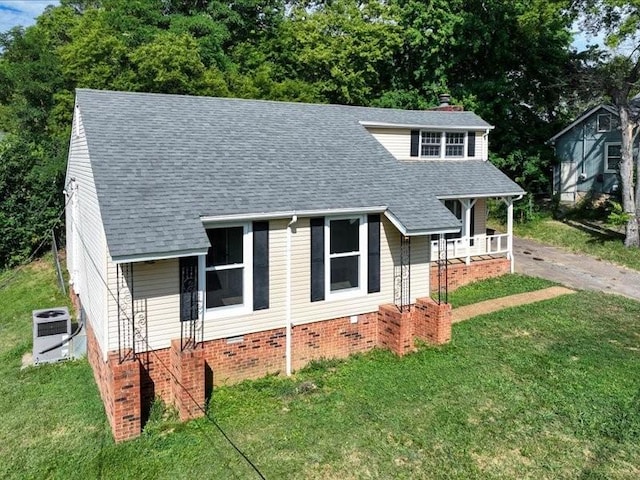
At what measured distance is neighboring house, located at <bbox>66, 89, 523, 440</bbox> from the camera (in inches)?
326

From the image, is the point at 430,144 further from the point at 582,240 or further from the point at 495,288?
the point at 582,240

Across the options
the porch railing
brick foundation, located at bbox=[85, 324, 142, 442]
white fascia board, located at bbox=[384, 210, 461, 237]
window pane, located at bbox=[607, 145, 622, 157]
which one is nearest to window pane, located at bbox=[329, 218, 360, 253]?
white fascia board, located at bbox=[384, 210, 461, 237]

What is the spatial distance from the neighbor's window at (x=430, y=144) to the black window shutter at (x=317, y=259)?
9114 mm

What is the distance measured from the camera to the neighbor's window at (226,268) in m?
9.19

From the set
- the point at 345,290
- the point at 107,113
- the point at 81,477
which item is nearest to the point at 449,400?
the point at 345,290

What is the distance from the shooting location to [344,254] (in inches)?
410

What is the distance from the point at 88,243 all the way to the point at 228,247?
139 inches

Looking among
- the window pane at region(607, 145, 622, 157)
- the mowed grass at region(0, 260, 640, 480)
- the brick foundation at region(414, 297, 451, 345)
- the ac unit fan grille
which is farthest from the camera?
the window pane at region(607, 145, 622, 157)

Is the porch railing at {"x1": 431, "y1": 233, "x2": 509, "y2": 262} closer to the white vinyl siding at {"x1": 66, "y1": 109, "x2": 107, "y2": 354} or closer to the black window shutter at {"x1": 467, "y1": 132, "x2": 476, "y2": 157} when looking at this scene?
the black window shutter at {"x1": 467, "y1": 132, "x2": 476, "y2": 157}

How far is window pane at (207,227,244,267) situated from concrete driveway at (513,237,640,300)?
1166cm

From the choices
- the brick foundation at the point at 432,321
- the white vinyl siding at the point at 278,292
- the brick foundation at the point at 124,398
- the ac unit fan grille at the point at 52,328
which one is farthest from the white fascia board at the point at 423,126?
the brick foundation at the point at 124,398

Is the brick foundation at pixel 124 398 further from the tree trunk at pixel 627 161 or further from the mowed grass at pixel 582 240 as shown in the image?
the tree trunk at pixel 627 161

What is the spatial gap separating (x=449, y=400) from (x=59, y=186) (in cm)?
1942

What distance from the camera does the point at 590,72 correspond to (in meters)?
21.9
